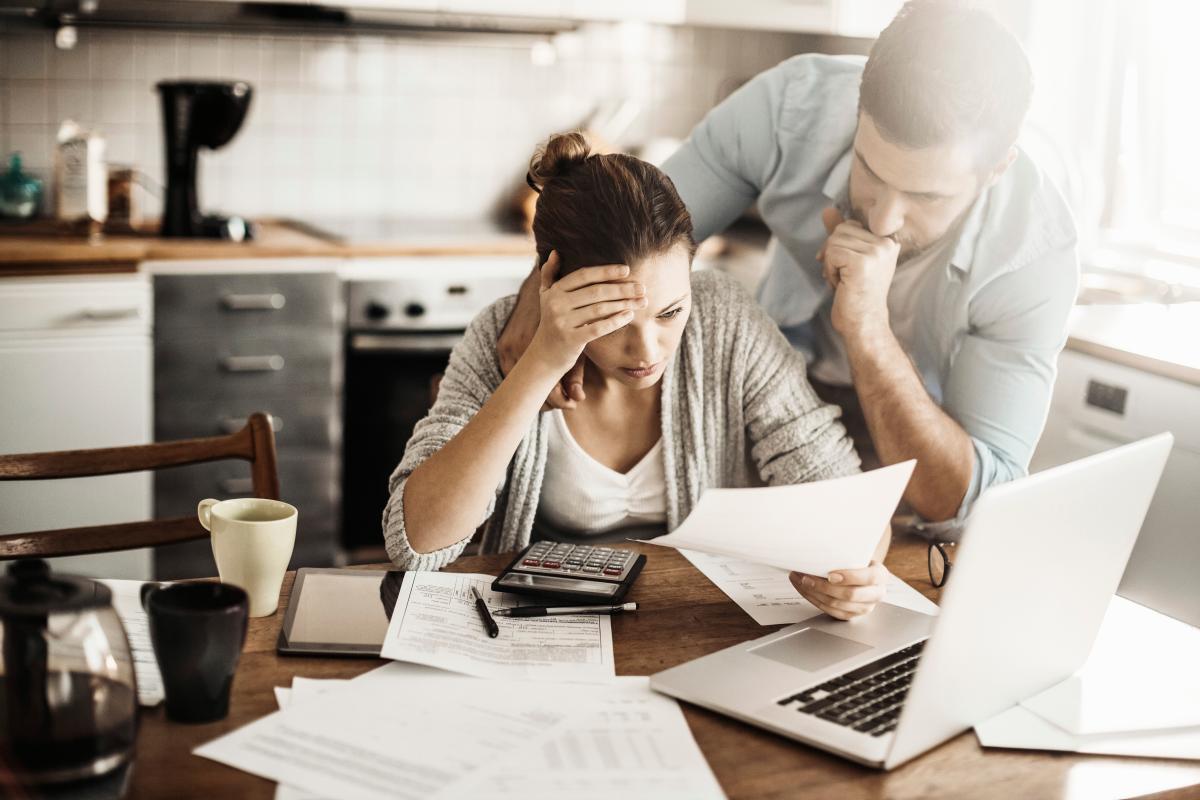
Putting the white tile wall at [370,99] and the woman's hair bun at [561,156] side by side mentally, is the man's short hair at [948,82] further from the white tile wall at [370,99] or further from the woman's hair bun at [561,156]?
the white tile wall at [370,99]

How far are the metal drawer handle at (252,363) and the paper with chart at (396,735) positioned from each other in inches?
79.0

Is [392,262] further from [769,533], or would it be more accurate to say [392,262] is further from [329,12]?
[769,533]

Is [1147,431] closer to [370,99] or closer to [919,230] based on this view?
[919,230]

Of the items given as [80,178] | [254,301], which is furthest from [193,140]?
[254,301]

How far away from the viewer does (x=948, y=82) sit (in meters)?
1.54

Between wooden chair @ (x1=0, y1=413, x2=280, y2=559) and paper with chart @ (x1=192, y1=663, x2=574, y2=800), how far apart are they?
48cm

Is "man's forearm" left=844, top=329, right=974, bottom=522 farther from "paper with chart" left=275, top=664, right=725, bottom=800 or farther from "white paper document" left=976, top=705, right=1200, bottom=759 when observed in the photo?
"paper with chart" left=275, top=664, right=725, bottom=800

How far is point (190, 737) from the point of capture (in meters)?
0.97

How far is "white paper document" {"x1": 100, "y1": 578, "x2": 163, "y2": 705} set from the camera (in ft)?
3.35

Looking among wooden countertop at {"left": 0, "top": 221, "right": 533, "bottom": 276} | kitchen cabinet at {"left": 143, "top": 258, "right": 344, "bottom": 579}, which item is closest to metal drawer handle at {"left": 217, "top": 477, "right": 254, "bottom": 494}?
kitchen cabinet at {"left": 143, "top": 258, "right": 344, "bottom": 579}

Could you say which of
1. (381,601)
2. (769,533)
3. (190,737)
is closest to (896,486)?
(769,533)

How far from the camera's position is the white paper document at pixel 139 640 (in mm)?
1021

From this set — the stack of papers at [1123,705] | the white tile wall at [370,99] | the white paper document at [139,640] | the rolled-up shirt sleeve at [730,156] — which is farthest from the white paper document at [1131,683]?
the white tile wall at [370,99]

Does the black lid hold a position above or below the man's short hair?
below
